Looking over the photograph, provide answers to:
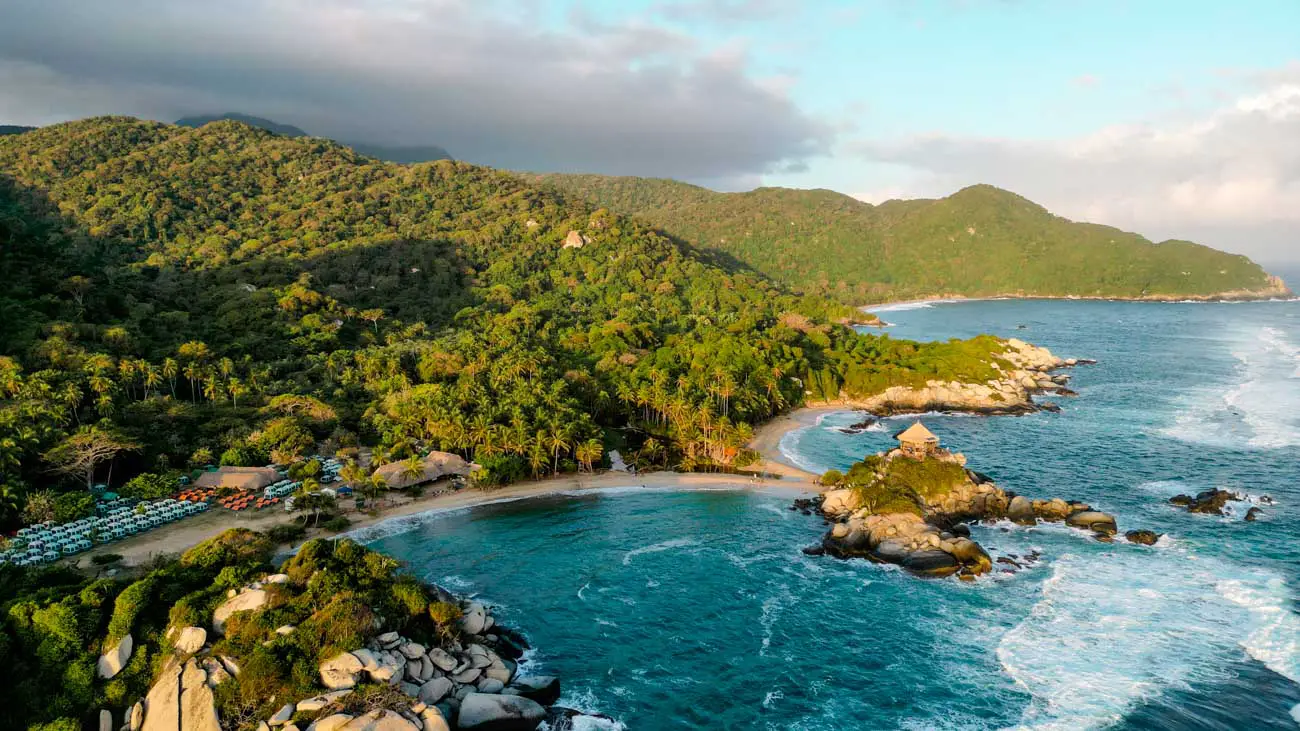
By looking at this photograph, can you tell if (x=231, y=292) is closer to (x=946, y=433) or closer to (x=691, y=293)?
(x=691, y=293)

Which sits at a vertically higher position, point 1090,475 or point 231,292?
point 231,292

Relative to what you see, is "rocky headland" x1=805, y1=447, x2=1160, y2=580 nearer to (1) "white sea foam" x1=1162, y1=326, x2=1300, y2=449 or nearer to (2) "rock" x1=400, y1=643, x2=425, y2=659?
(2) "rock" x1=400, y1=643, x2=425, y2=659

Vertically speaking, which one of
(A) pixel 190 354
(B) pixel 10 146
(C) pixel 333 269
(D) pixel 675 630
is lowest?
(D) pixel 675 630

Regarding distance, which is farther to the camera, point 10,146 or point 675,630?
point 10,146

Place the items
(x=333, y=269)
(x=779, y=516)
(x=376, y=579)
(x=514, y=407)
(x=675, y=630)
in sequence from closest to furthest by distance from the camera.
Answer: (x=376, y=579) → (x=675, y=630) → (x=779, y=516) → (x=514, y=407) → (x=333, y=269)

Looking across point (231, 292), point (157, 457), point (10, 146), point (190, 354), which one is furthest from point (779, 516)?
point (10, 146)

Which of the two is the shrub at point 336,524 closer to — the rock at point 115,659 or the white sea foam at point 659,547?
the rock at point 115,659

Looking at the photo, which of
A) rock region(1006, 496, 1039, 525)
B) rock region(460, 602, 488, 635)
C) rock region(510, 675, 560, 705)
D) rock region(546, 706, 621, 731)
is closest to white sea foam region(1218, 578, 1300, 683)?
rock region(1006, 496, 1039, 525)
